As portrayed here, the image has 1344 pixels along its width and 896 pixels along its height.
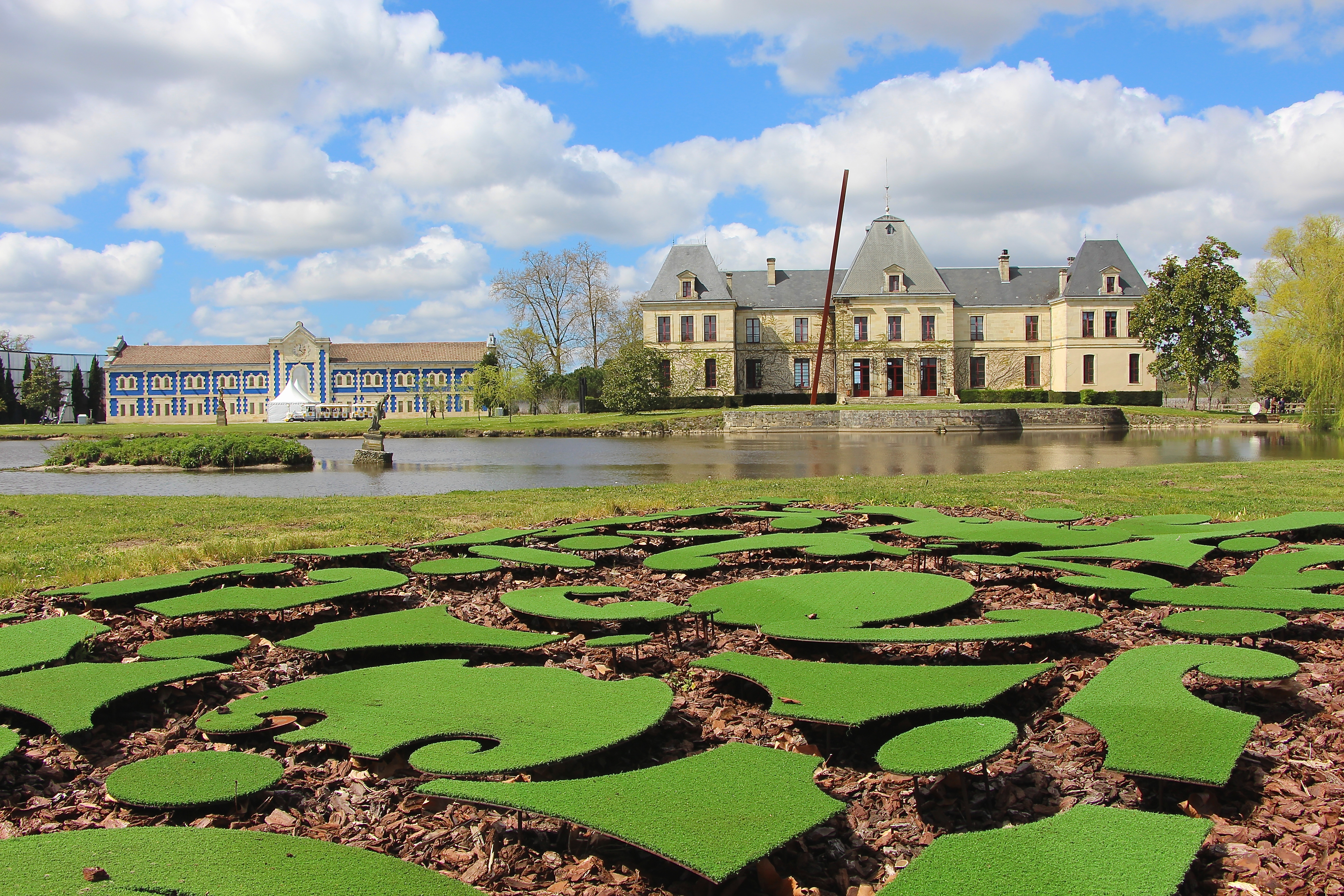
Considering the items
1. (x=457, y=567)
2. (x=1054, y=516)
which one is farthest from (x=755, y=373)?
(x=457, y=567)

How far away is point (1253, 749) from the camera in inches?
111

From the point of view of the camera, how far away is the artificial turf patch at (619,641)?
146 inches

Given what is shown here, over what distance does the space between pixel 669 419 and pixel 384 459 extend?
797 inches

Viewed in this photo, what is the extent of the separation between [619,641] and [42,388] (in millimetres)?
84839

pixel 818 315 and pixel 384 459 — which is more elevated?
pixel 818 315

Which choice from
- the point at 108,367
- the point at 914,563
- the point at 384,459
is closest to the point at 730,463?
the point at 384,459

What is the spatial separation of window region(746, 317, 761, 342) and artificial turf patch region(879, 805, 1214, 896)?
169ft

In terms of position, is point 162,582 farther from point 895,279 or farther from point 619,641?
point 895,279

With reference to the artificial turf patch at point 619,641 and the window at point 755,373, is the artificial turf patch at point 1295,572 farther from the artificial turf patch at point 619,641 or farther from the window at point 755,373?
the window at point 755,373

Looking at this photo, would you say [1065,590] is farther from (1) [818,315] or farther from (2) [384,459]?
(1) [818,315]

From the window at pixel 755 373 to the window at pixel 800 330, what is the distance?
2.69m

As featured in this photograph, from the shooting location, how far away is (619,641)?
3730 millimetres

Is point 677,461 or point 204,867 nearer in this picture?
point 204,867

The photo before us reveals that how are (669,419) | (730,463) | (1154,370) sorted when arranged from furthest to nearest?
1. (1154,370)
2. (669,419)
3. (730,463)
